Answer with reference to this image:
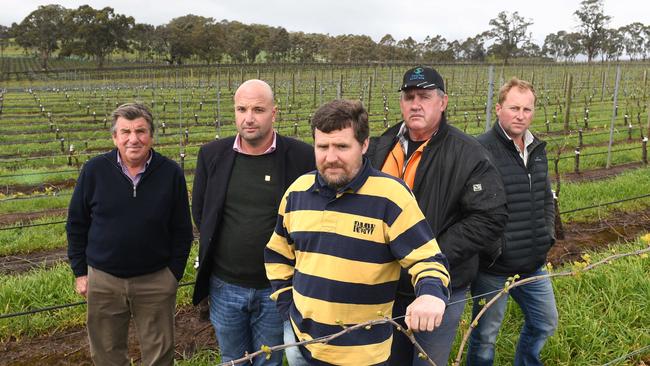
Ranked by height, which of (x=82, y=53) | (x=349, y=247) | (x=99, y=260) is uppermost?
(x=82, y=53)

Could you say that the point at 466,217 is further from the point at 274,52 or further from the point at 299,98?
the point at 274,52

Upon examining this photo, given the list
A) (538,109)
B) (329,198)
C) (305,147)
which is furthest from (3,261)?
(538,109)

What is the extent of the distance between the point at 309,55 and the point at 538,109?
4099cm

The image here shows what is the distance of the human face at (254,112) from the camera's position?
7.50ft

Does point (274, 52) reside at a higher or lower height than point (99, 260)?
higher

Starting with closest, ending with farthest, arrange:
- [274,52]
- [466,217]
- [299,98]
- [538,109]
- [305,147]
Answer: [466,217], [305,147], [538,109], [299,98], [274,52]

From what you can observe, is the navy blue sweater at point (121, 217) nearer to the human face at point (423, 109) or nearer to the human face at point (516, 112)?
the human face at point (423, 109)

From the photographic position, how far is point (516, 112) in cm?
255

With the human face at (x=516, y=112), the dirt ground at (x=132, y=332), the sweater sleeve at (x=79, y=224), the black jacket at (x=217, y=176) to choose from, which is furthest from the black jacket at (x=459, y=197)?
the dirt ground at (x=132, y=332)

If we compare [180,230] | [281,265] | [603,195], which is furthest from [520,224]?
[603,195]

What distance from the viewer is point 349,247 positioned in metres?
1.74

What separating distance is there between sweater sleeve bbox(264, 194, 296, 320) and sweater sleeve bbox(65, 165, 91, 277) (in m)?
1.10

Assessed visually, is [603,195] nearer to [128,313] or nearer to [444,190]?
[444,190]

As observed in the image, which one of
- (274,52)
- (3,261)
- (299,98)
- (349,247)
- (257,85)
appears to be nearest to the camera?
(349,247)
